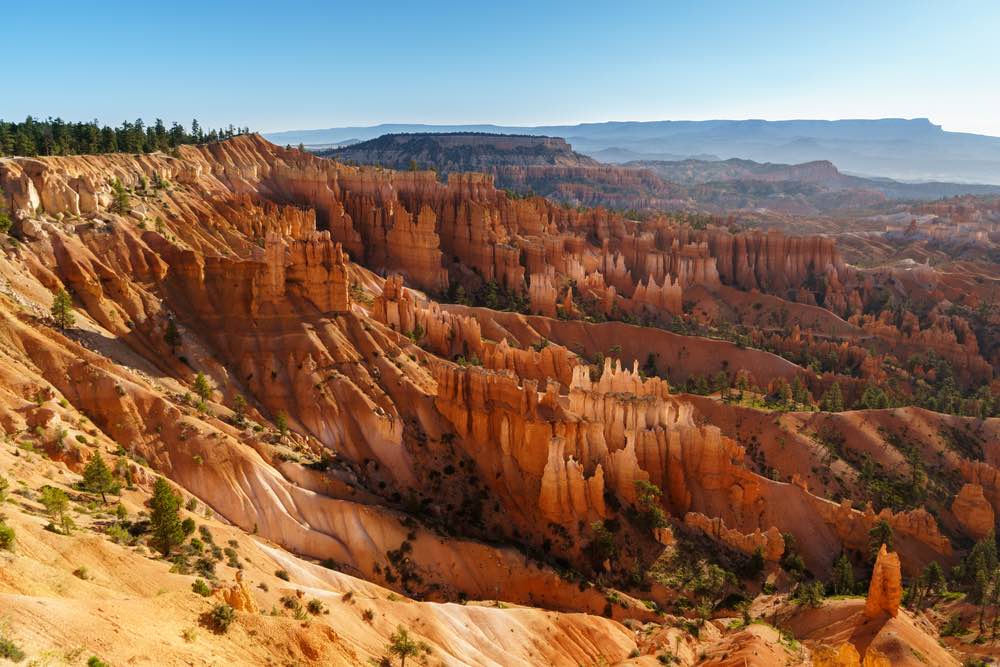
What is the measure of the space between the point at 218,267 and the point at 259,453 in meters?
15.7

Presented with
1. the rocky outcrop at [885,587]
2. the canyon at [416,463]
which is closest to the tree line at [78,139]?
the canyon at [416,463]

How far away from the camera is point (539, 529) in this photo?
41531 millimetres

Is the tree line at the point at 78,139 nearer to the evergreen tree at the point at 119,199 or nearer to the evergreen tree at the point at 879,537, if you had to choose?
the evergreen tree at the point at 119,199

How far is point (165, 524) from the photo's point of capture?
2442 cm

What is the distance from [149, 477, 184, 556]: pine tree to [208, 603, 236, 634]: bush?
589 centimetres

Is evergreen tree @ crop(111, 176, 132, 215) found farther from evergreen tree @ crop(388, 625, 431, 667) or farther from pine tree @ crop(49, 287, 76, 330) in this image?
evergreen tree @ crop(388, 625, 431, 667)

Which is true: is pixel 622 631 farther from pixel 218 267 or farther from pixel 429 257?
pixel 429 257

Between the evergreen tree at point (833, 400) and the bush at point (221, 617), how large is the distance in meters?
55.3

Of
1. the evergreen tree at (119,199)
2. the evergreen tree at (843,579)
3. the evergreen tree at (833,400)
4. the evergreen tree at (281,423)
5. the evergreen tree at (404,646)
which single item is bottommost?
the evergreen tree at (843,579)

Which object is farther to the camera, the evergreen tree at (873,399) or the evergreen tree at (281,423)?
the evergreen tree at (873,399)

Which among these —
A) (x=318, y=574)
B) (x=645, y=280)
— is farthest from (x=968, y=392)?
(x=318, y=574)

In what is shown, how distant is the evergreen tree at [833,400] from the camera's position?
61938 millimetres

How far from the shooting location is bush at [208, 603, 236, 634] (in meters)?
19.0

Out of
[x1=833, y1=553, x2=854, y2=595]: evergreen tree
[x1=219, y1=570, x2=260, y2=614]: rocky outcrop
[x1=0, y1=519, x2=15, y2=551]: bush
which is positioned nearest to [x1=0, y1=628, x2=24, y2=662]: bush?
[x1=0, y1=519, x2=15, y2=551]: bush
